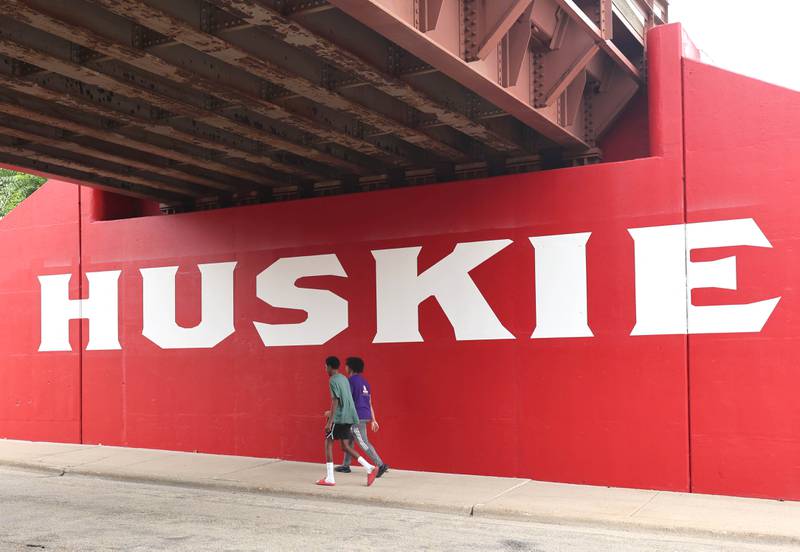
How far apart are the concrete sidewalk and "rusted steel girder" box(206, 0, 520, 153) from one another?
4.91 meters

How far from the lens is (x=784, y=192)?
10805mm

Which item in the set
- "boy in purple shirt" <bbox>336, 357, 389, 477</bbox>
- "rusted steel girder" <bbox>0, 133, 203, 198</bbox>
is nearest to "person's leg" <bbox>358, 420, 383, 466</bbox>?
"boy in purple shirt" <bbox>336, 357, 389, 477</bbox>

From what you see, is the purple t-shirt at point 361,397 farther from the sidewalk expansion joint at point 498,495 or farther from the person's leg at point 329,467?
the sidewalk expansion joint at point 498,495

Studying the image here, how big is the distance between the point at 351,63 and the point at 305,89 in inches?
38.6

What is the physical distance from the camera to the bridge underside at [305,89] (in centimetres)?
859

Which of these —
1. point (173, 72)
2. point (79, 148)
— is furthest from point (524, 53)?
point (79, 148)

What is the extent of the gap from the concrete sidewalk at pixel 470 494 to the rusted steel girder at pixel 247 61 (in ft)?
16.2

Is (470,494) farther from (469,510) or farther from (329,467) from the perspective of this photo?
(329,467)

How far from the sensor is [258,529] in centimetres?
946

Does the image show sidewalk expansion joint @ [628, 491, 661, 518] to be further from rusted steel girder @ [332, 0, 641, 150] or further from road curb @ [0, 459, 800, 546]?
rusted steel girder @ [332, 0, 641, 150]

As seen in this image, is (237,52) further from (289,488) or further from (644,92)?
(644,92)

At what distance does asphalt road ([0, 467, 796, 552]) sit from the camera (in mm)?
8633

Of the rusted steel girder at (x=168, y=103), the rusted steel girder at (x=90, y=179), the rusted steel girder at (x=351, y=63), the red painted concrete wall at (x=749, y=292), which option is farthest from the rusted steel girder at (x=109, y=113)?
the red painted concrete wall at (x=749, y=292)

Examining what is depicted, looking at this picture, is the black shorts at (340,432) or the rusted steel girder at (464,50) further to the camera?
the black shorts at (340,432)
